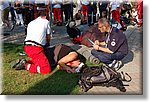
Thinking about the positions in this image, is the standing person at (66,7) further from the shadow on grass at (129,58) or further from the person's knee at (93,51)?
the shadow on grass at (129,58)

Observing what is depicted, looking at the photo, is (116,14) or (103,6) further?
(116,14)

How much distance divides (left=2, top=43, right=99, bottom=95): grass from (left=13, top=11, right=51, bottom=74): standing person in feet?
0.33

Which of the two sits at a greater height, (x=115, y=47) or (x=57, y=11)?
(x=57, y=11)

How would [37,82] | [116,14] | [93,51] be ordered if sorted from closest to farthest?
[37,82] → [93,51] → [116,14]

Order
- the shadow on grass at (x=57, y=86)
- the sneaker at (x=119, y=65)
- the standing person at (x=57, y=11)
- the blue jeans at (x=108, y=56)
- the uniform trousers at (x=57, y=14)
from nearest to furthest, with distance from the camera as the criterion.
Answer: the shadow on grass at (x=57, y=86), the sneaker at (x=119, y=65), the blue jeans at (x=108, y=56), the standing person at (x=57, y=11), the uniform trousers at (x=57, y=14)

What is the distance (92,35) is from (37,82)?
1.13m

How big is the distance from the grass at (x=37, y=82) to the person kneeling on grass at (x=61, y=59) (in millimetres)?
79

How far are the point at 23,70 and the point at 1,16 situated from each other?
98 centimetres

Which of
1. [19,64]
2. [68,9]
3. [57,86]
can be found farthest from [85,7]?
[57,86]

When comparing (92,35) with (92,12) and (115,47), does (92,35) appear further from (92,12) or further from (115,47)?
(92,12)

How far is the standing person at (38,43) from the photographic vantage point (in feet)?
14.8

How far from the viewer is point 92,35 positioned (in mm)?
4789

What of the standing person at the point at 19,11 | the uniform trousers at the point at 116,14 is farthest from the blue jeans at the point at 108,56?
the standing person at the point at 19,11

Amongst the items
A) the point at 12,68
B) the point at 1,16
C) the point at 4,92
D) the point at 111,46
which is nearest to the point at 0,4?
the point at 1,16
